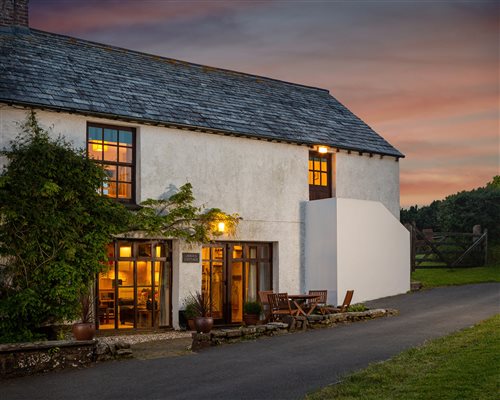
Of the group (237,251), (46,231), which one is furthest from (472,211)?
(46,231)

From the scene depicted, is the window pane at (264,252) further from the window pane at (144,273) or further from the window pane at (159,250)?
the window pane at (144,273)

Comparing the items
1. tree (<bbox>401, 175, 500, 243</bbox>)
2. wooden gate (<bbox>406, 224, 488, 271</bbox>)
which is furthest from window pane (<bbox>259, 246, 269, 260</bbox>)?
tree (<bbox>401, 175, 500, 243</bbox>)

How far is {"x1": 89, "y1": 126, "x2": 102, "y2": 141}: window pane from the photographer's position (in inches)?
686

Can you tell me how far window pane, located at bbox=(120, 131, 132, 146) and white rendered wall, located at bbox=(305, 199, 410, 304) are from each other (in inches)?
245

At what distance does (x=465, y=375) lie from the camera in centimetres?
949

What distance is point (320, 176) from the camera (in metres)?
22.2

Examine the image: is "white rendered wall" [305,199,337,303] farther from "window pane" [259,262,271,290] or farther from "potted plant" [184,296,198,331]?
"potted plant" [184,296,198,331]

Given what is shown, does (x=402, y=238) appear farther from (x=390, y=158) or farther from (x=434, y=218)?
(x=434, y=218)

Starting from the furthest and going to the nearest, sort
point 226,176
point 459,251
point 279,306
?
point 459,251
point 226,176
point 279,306

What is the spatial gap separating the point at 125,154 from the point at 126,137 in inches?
18.1

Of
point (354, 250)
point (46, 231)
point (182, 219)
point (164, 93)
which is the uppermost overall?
point (164, 93)

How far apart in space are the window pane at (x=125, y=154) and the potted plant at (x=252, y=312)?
537 cm

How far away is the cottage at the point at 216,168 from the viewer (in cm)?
1758

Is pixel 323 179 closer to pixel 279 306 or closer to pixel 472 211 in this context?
pixel 279 306
